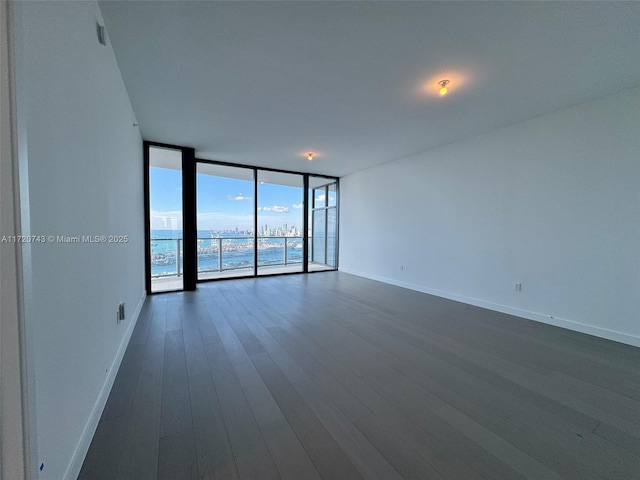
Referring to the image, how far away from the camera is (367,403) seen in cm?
160

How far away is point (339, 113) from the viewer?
304cm

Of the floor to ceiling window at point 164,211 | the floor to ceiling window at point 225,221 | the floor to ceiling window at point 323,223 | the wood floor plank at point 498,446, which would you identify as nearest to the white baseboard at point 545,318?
the wood floor plank at point 498,446

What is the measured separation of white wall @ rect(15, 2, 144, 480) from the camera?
844 millimetres

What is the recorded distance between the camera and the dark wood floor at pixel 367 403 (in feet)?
3.90

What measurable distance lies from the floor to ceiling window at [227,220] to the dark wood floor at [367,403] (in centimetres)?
201

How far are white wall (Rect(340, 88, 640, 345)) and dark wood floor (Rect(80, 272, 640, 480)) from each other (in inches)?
20.6

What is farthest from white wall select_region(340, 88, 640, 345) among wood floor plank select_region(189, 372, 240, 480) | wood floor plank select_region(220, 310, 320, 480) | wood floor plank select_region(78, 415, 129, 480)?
wood floor plank select_region(78, 415, 129, 480)

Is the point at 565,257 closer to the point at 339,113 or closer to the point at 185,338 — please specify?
the point at 339,113

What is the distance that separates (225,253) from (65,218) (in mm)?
5092

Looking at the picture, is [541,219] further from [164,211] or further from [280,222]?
[164,211]

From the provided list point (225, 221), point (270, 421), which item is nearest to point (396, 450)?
point (270, 421)

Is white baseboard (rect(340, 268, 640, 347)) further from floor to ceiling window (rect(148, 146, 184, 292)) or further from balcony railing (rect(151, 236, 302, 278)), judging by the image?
floor to ceiling window (rect(148, 146, 184, 292))

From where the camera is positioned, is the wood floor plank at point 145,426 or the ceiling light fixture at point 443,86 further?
the ceiling light fixture at point 443,86

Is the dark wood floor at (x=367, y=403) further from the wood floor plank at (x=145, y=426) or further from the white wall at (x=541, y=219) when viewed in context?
the white wall at (x=541, y=219)
